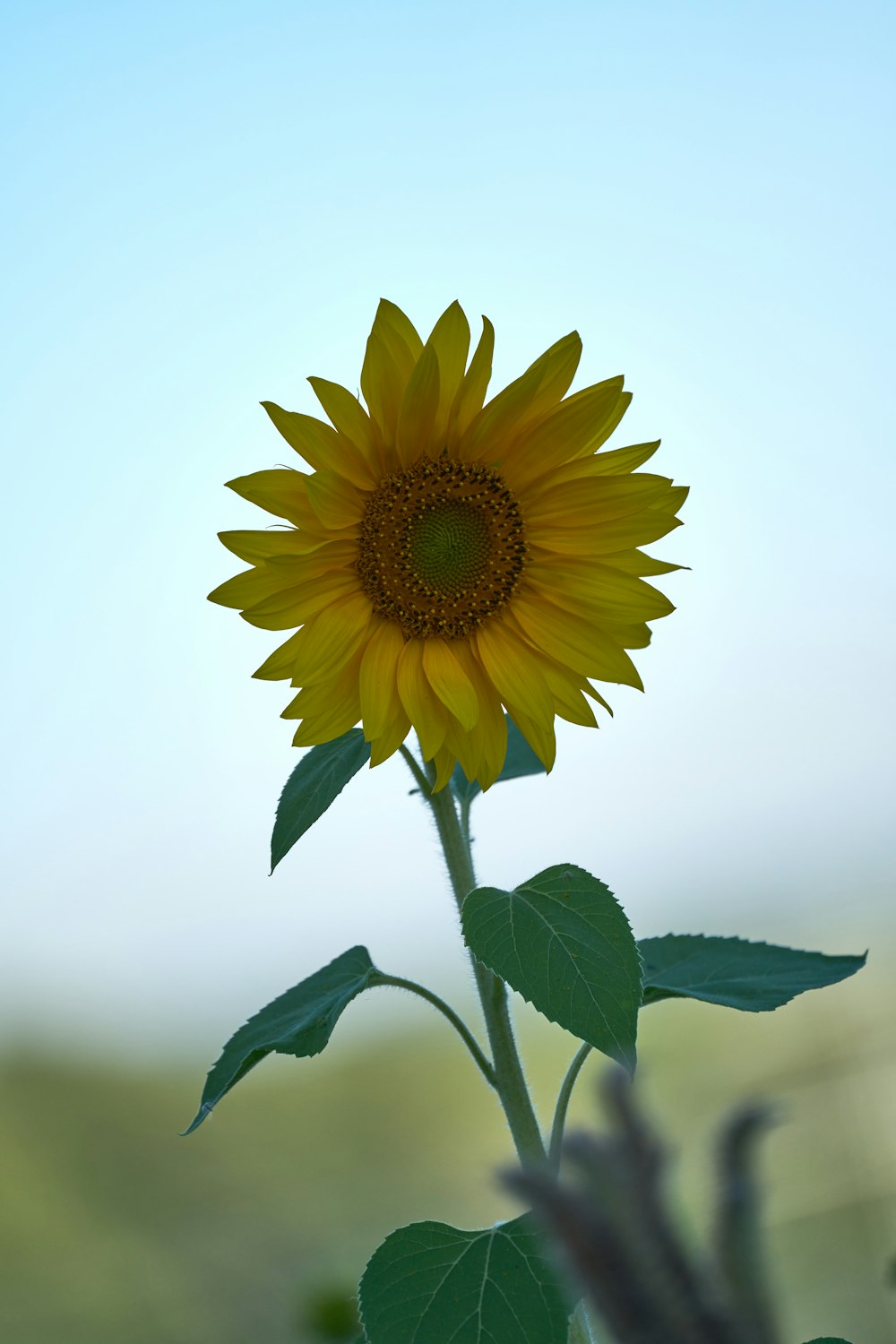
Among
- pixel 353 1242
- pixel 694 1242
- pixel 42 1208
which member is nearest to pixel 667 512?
pixel 694 1242

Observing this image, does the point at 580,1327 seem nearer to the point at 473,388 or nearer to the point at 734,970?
the point at 734,970

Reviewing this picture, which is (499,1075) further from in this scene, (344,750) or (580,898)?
(344,750)

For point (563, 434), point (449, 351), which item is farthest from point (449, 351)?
point (563, 434)

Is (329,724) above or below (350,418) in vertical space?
below

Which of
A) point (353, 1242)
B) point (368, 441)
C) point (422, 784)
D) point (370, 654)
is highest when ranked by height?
point (368, 441)

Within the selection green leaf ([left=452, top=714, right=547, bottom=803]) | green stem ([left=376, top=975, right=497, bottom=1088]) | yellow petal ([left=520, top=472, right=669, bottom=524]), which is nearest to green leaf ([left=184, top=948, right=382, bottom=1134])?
green stem ([left=376, top=975, right=497, bottom=1088])
